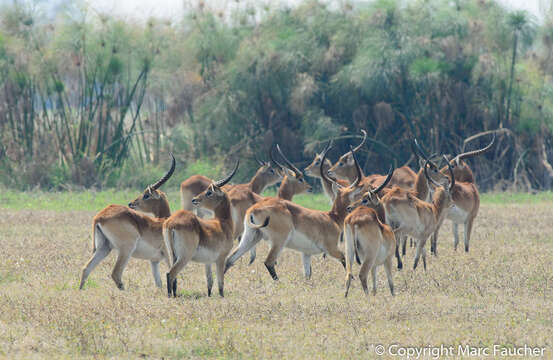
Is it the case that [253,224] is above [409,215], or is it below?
above

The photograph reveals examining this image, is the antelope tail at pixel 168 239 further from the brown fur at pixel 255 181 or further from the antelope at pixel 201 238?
the brown fur at pixel 255 181

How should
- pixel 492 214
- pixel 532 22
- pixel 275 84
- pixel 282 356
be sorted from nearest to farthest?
pixel 282 356
pixel 492 214
pixel 532 22
pixel 275 84

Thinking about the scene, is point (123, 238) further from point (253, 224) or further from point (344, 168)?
point (344, 168)

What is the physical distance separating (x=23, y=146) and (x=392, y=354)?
52.3 feet

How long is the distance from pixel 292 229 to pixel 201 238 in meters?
1.27

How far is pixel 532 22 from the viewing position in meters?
19.0

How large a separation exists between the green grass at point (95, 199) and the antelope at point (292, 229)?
712 cm

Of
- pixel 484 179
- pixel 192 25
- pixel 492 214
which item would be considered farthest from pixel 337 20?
pixel 492 214

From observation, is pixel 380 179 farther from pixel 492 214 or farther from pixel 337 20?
pixel 337 20

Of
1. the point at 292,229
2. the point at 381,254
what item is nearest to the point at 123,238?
the point at 292,229

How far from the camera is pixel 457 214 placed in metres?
11.1

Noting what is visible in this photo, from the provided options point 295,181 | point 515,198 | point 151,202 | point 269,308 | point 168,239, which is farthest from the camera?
point 515,198

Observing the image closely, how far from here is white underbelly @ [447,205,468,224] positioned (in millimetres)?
11023

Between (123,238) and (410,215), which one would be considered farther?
(410,215)
